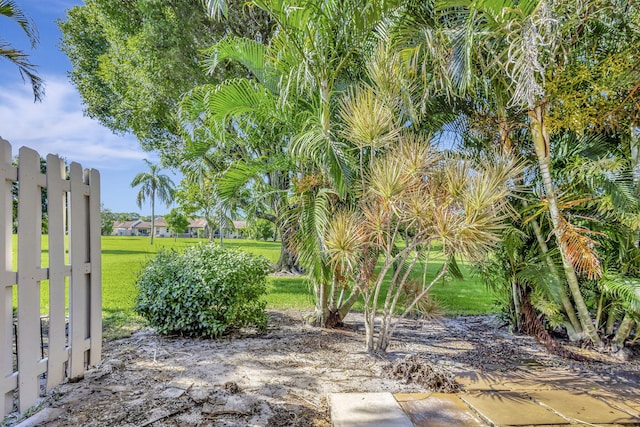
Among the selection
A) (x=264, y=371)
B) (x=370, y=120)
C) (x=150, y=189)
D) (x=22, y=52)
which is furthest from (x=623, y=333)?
(x=150, y=189)

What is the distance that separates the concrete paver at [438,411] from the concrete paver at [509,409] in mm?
96

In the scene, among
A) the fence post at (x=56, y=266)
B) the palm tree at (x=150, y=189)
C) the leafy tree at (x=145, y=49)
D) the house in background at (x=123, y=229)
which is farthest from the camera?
the house in background at (x=123, y=229)

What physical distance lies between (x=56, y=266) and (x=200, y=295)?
67.0 inches

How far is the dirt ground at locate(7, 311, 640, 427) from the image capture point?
2.35m

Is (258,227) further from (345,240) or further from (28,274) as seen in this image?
(28,274)

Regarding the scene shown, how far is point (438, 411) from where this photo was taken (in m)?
2.48

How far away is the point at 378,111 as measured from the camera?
3.26m

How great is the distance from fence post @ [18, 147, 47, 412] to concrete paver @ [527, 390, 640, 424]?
11.5 feet

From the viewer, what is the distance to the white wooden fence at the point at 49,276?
210cm

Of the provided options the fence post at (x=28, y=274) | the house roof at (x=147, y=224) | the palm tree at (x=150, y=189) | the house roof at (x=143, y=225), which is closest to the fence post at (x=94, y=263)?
the fence post at (x=28, y=274)

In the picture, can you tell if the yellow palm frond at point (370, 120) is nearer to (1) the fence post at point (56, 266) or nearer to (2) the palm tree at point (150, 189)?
(1) the fence post at point (56, 266)

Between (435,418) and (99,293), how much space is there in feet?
9.01

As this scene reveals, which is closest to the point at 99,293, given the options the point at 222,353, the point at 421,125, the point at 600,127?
the point at 222,353

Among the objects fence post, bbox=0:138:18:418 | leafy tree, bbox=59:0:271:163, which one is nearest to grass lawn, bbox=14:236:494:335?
fence post, bbox=0:138:18:418
